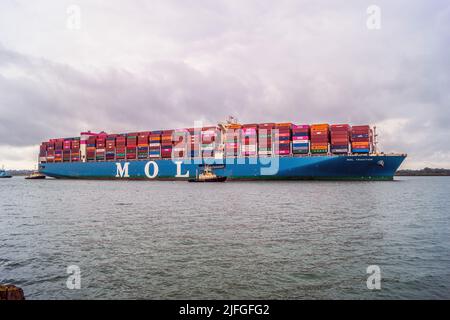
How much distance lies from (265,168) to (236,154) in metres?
8.81

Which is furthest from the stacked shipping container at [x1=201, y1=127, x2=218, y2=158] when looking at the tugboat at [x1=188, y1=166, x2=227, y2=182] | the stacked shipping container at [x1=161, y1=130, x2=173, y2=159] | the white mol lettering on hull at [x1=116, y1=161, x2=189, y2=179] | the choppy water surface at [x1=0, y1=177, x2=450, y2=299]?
the choppy water surface at [x1=0, y1=177, x2=450, y2=299]

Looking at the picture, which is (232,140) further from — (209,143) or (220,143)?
(209,143)

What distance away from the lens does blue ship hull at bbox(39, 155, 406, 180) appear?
212 feet

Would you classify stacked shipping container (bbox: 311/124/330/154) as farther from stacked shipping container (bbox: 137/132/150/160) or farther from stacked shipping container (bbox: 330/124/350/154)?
stacked shipping container (bbox: 137/132/150/160)

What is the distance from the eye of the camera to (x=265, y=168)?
72.2 metres

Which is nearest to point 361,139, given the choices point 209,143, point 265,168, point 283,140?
point 283,140

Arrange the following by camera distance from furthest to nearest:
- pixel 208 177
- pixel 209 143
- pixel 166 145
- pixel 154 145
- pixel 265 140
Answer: pixel 154 145, pixel 166 145, pixel 209 143, pixel 265 140, pixel 208 177

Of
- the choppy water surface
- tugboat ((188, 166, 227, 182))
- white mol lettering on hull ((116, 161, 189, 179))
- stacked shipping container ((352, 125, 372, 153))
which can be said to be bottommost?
the choppy water surface

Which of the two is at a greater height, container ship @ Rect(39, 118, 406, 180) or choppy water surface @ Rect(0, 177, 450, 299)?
container ship @ Rect(39, 118, 406, 180)

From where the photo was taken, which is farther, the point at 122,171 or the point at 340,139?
the point at 122,171

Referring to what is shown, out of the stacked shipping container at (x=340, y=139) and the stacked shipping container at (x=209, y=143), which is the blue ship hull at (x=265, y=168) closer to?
the stacked shipping container at (x=209, y=143)

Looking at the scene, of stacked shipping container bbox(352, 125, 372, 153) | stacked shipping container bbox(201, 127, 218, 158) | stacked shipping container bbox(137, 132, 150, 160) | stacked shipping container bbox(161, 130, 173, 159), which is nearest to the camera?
stacked shipping container bbox(352, 125, 372, 153)

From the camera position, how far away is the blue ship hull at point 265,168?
212ft
